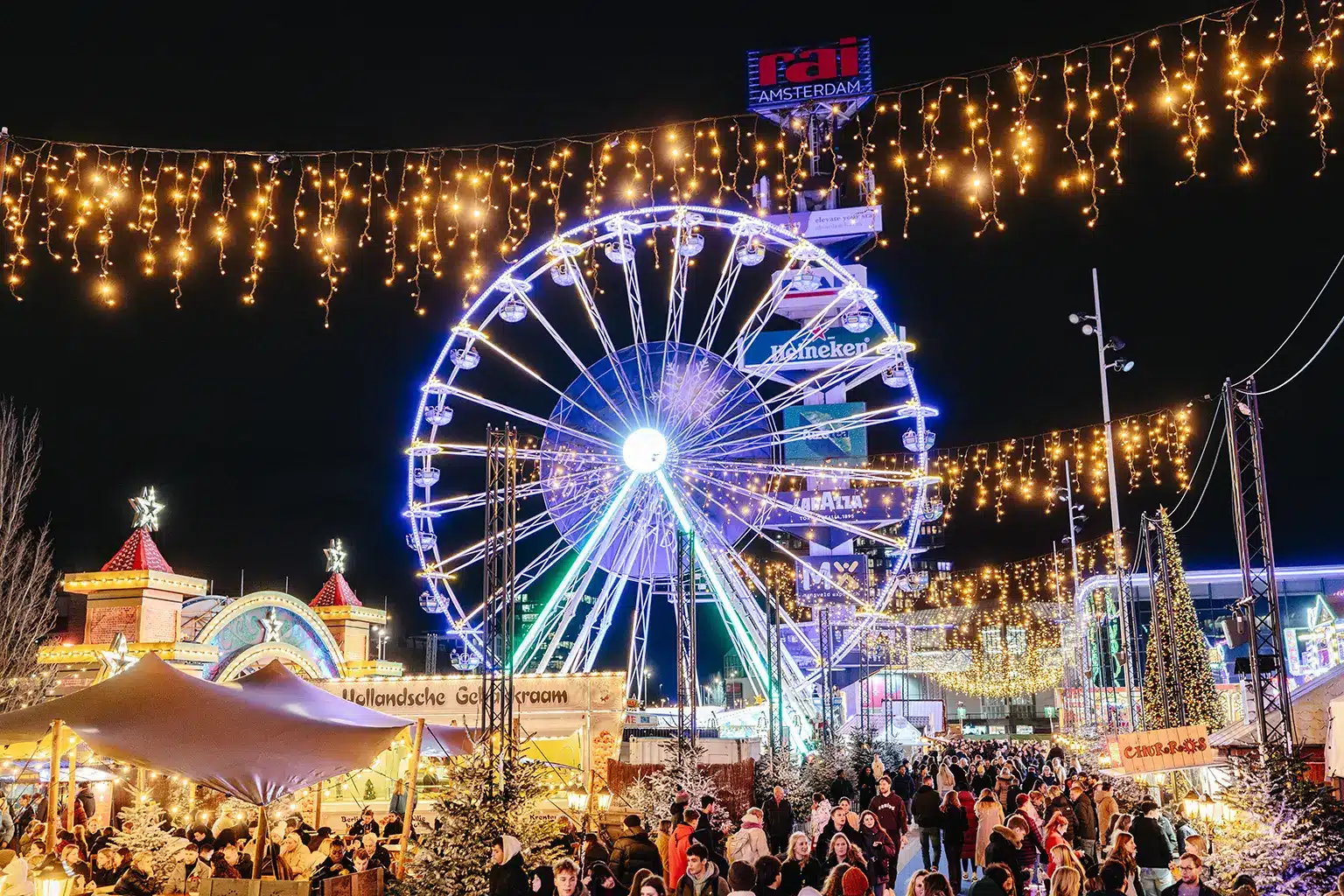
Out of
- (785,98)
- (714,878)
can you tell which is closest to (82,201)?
(714,878)

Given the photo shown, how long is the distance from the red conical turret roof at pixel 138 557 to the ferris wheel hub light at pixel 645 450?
9500 millimetres

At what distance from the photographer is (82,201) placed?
15.4 m

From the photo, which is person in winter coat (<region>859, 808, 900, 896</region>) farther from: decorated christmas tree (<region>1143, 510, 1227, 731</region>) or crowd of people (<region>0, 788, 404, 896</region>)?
decorated christmas tree (<region>1143, 510, 1227, 731</region>)

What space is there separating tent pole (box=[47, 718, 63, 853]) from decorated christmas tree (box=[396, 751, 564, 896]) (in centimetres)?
462

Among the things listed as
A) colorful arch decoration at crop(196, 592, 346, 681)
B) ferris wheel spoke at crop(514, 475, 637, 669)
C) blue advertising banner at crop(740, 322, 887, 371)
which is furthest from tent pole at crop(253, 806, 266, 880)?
blue advertising banner at crop(740, 322, 887, 371)

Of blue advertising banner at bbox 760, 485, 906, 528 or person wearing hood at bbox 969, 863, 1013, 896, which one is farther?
blue advertising banner at bbox 760, 485, 906, 528

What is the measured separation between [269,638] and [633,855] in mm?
18096

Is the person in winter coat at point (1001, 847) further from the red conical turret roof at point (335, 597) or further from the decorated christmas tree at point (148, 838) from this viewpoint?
the red conical turret roof at point (335, 597)

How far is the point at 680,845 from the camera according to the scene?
11.5 m

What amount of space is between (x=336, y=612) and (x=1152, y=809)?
21.7 metres

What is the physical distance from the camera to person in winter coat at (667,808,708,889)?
11414 millimetres

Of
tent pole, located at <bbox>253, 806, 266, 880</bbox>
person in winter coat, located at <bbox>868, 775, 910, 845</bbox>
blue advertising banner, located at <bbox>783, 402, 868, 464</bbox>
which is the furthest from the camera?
blue advertising banner, located at <bbox>783, 402, 868, 464</bbox>

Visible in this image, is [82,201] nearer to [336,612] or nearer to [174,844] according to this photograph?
[174,844]

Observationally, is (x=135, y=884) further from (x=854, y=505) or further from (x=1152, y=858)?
(x=854, y=505)
